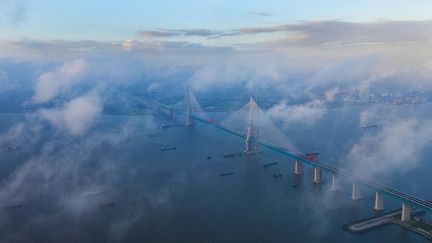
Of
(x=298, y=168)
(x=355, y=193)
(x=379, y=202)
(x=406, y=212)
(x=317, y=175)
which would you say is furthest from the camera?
(x=298, y=168)

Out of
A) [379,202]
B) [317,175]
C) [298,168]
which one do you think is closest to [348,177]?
[379,202]

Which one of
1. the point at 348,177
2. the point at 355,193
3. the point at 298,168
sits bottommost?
the point at 298,168

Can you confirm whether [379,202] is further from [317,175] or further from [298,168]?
[298,168]

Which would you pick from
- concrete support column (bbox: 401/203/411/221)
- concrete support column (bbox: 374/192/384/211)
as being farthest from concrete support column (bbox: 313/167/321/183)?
concrete support column (bbox: 401/203/411/221)

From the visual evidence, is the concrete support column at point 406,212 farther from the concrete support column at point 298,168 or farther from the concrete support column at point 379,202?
the concrete support column at point 298,168

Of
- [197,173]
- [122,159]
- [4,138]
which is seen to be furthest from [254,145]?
[4,138]

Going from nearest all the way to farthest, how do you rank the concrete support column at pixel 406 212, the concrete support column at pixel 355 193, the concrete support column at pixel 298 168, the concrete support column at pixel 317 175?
1. the concrete support column at pixel 406 212
2. the concrete support column at pixel 355 193
3. the concrete support column at pixel 317 175
4. the concrete support column at pixel 298 168

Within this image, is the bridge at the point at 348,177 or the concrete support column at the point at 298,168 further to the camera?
the concrete support column at the point at 298,168

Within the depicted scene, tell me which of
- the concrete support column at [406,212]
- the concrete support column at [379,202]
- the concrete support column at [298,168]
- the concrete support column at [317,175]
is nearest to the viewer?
the concrete support column at [406,212]

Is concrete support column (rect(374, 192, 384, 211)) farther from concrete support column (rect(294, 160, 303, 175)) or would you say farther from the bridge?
concrete support column (rect(294, 160, 303, 175))

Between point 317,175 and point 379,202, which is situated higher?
point 379,202

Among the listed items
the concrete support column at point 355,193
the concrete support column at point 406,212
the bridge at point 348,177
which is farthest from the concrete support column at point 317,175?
the concrete support column at point 406,212

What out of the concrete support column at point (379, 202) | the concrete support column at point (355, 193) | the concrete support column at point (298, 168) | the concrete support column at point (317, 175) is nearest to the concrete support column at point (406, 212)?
the concrete support column at point (379, 202)
